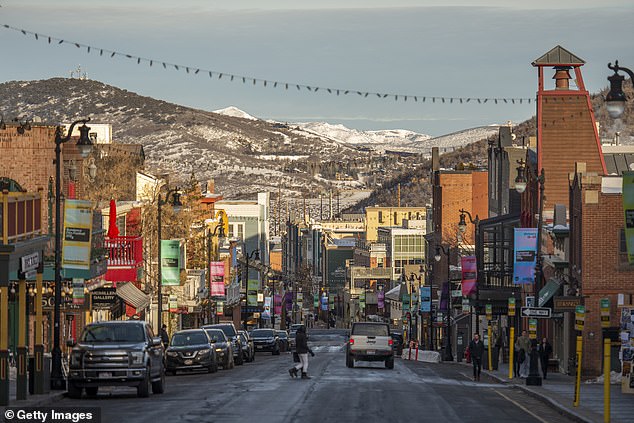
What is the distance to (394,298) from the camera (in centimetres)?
15788

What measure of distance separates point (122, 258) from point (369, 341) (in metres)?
14.6

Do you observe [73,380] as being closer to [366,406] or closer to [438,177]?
[366,406]

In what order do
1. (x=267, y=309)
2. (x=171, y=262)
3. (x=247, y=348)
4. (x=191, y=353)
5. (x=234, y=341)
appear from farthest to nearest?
1. (x=267, y=309)
2. (x=171, y=262)
3. (x=247, y=348)
4. (x=234, y=341)
5. (x=191, y=353)

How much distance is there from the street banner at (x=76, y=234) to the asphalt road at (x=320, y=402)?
4.19 metres

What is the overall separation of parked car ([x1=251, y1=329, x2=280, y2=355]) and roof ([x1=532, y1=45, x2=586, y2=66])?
2315 cm

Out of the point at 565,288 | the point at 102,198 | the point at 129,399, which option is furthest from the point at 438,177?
the point at 129,399

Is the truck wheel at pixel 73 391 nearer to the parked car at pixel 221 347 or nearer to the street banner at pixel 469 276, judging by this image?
the parked car at pixel 221 347

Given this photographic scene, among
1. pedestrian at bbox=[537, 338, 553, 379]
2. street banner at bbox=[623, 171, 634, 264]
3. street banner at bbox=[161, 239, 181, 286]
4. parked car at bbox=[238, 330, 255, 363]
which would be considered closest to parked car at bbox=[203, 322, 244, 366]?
parked car at bbox=[238, 330, 255, 363]

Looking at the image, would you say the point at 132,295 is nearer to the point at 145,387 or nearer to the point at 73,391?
the point at 145,387

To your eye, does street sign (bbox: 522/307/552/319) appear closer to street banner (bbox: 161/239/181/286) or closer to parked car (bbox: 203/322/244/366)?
parked car (bbox: 203/322/244/366)

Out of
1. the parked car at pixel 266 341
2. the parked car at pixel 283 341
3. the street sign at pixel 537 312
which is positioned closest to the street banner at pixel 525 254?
the street sign at pixel 537 312

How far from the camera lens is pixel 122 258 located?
6594cm

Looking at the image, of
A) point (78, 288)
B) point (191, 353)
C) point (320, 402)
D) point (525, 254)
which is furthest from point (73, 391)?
point (525, 254)

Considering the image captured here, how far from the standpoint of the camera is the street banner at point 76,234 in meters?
41.7
